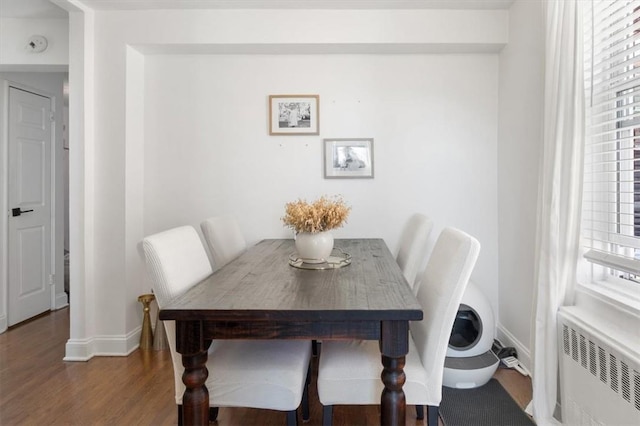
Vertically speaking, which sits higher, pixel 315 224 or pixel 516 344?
pixel 315 224

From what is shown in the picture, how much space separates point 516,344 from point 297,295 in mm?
1892

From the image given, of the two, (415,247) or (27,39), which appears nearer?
(415,247)

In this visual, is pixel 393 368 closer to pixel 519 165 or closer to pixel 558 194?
pixel 558 194

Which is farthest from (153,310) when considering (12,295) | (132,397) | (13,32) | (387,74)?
(387,74)

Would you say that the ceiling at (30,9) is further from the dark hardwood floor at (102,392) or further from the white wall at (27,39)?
the dark hardwood floor at (102,392)

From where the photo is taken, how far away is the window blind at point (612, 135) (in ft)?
4.56

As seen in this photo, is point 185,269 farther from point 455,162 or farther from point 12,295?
point 12,295

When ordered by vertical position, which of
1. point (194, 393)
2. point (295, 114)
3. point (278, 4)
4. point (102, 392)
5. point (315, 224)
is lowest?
point (102, 392)

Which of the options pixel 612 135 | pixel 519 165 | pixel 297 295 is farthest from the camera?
pixel 519 165

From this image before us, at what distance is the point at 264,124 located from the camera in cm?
267

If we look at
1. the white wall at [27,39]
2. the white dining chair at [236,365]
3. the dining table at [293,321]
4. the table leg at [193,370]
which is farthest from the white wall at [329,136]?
the table leg at [193,370]

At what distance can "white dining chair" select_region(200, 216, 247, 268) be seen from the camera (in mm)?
2014

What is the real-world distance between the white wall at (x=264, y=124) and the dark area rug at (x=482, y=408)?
3.07 feet

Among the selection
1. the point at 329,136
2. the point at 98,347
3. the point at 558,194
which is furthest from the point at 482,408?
the point at 98,347
